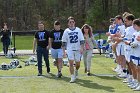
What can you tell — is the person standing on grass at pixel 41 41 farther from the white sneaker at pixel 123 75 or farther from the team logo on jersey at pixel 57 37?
the white sneaker at pixel 123 75

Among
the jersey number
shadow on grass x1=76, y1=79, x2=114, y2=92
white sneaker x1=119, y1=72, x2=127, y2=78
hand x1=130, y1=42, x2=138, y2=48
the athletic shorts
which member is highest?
the jersey number

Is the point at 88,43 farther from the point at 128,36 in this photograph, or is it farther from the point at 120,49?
the point at 128,36

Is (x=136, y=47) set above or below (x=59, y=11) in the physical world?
below

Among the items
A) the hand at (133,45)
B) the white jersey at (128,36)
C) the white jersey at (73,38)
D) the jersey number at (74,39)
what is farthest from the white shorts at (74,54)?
the hand at (133,45)

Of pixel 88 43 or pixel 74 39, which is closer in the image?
pixel 74 39

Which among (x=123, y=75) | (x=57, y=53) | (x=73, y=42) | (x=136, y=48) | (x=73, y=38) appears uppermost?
(x=73, y=38)

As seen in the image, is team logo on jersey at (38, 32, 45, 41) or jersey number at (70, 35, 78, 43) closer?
jersey number at (70, 35, 78, 43)

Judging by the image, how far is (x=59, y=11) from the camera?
58375 millimetres

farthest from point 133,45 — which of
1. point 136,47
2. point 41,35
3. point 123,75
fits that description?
point 41,35

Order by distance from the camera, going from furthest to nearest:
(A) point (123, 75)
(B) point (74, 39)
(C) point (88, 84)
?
(A) point (123, 75)
(B) point (74, 39)
(C) point (88, 84)

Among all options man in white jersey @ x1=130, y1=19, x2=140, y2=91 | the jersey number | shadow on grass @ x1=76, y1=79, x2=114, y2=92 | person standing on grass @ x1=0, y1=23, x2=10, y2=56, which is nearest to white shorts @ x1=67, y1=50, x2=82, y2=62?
the jersey number

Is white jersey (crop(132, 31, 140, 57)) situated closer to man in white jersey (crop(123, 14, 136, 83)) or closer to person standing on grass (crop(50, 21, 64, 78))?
man in white jersey (crop(123, 14, 136, 83))

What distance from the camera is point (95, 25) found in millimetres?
51281

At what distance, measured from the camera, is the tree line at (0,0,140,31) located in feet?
176
